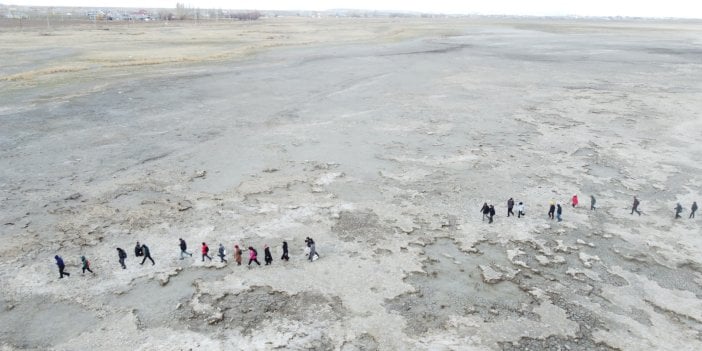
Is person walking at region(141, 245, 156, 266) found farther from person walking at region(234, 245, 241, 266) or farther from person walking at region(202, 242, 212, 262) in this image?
person walking at region(234, 245, 241, 266)

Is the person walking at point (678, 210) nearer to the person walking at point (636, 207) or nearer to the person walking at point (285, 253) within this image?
the person walking at point (636, 207)

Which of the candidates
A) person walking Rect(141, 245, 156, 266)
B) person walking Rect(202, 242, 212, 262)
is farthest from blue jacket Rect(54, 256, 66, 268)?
person walking Rect(202, 242, 212, 262)

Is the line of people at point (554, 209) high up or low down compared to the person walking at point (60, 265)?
up

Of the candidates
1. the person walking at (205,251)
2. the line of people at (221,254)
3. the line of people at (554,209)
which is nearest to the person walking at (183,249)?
the line of people at (221,254)

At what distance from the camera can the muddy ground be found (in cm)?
1446

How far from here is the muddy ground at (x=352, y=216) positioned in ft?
47.4

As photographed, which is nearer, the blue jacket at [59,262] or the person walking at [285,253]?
the blue jacket at [59,262]

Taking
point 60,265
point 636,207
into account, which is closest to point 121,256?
point 60,265

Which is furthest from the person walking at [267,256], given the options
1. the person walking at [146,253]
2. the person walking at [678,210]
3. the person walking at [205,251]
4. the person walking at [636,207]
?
the person walking at [678,210]

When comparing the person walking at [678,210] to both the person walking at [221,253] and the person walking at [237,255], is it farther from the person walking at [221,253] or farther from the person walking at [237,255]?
the person walking at [221,253]

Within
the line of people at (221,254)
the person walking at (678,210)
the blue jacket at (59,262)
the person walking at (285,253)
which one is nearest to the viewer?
the blue jacket at (59,262)

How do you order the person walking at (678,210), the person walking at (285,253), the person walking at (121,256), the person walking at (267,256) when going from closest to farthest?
1. the person walking at (121,256)
2. the person walking at (267,256)
3. the person walking at (285,253)
4. the person walking at (678,210)

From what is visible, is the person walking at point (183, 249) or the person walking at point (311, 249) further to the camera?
the person walking at point (311, 249)

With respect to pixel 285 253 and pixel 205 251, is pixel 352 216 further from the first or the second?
pixel 205 251
